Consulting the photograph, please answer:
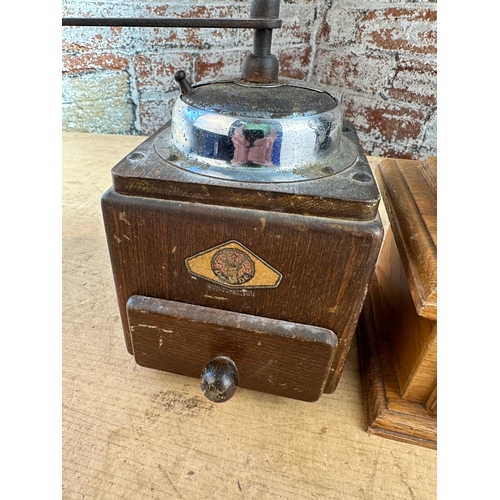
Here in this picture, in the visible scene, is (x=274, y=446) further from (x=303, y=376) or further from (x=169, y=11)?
(x=169, y=11)

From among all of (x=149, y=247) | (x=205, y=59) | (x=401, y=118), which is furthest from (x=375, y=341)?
(x=205, y=59)

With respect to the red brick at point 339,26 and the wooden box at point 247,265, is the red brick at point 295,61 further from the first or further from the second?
the wooden box at point 247,265

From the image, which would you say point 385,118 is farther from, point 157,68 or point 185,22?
point 185,22

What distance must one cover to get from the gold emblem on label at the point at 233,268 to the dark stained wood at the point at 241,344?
47mm

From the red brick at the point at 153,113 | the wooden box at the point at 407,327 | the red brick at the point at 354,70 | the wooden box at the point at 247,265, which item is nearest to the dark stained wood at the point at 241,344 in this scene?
the wooden box at the point at 247,265

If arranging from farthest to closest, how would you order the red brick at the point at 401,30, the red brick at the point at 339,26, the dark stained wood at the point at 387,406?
the red brick at the point at 339,26, the red brick at the point at 401,30, the dark stained wood at the point at 387,406

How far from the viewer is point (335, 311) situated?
1.61ft

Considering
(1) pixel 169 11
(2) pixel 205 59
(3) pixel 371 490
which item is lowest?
(3) pixel 371 490

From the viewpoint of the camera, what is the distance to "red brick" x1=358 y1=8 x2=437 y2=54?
3.79 feet

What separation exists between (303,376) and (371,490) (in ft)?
0.50

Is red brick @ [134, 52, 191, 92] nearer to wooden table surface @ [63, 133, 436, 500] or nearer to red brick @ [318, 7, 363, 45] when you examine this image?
red brick @ [318, 7, 363, 45]

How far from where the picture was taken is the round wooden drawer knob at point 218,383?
0.49 metres

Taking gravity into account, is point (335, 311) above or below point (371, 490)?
above

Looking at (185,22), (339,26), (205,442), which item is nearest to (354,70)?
(339,26)
